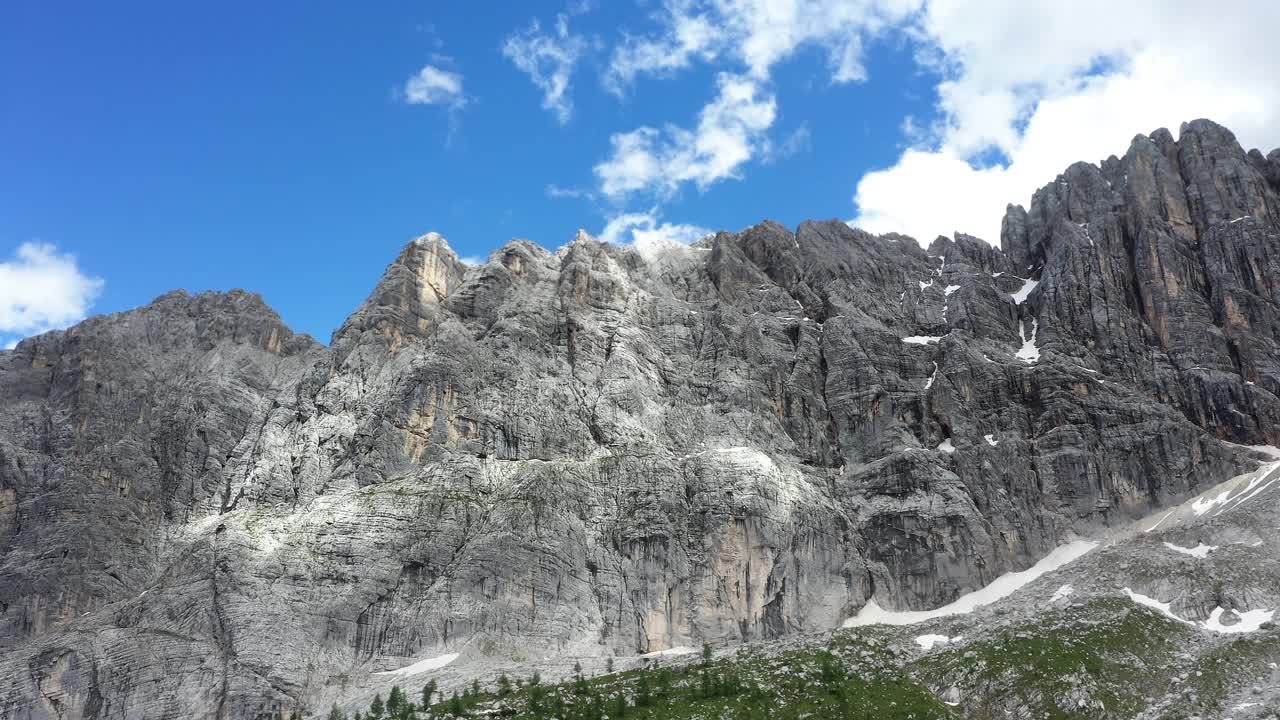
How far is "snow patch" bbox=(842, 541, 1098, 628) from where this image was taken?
121 metres

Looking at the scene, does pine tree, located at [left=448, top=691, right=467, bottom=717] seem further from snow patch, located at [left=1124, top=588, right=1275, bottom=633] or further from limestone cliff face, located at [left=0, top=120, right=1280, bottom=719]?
snow patch, located at [left=1124, top=588, right=1275, bottom=633]

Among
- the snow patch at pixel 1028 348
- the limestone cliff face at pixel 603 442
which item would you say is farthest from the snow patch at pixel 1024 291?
the snow patch at pixel 1028 348

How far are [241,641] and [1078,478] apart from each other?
9638 cm

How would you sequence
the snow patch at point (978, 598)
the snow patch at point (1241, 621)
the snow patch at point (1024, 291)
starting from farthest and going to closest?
1. the snow patch at point (1024, 291)
2. the snow patch at point (978, 598)
3. the snow patch at point (1241, 621)

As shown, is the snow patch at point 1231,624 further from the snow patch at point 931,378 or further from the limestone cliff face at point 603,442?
the snow patch at point 931,378

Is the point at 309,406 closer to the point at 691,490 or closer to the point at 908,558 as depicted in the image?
the point at 691,490

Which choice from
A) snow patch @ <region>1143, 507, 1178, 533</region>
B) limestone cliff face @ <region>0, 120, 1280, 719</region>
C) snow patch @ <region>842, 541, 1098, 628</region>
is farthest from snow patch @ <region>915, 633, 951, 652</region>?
snow patch @ <region>1143, 507, 1178, 533</region>

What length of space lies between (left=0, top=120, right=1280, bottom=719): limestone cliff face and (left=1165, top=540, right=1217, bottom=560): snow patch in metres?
14.5

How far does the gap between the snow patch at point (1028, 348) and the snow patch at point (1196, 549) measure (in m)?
38.1

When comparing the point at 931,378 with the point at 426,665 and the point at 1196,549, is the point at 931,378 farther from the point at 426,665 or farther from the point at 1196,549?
the point at 426,665

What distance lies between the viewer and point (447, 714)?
308 feet

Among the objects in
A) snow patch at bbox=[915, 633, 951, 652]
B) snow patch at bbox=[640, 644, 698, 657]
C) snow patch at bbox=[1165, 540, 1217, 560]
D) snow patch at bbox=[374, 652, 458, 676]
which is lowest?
snow patch at bbox=[915, 633, 951, 652]

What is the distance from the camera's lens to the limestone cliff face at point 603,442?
11231 centimetres

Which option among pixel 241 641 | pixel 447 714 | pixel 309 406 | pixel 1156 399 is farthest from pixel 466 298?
pixel 1156 399
